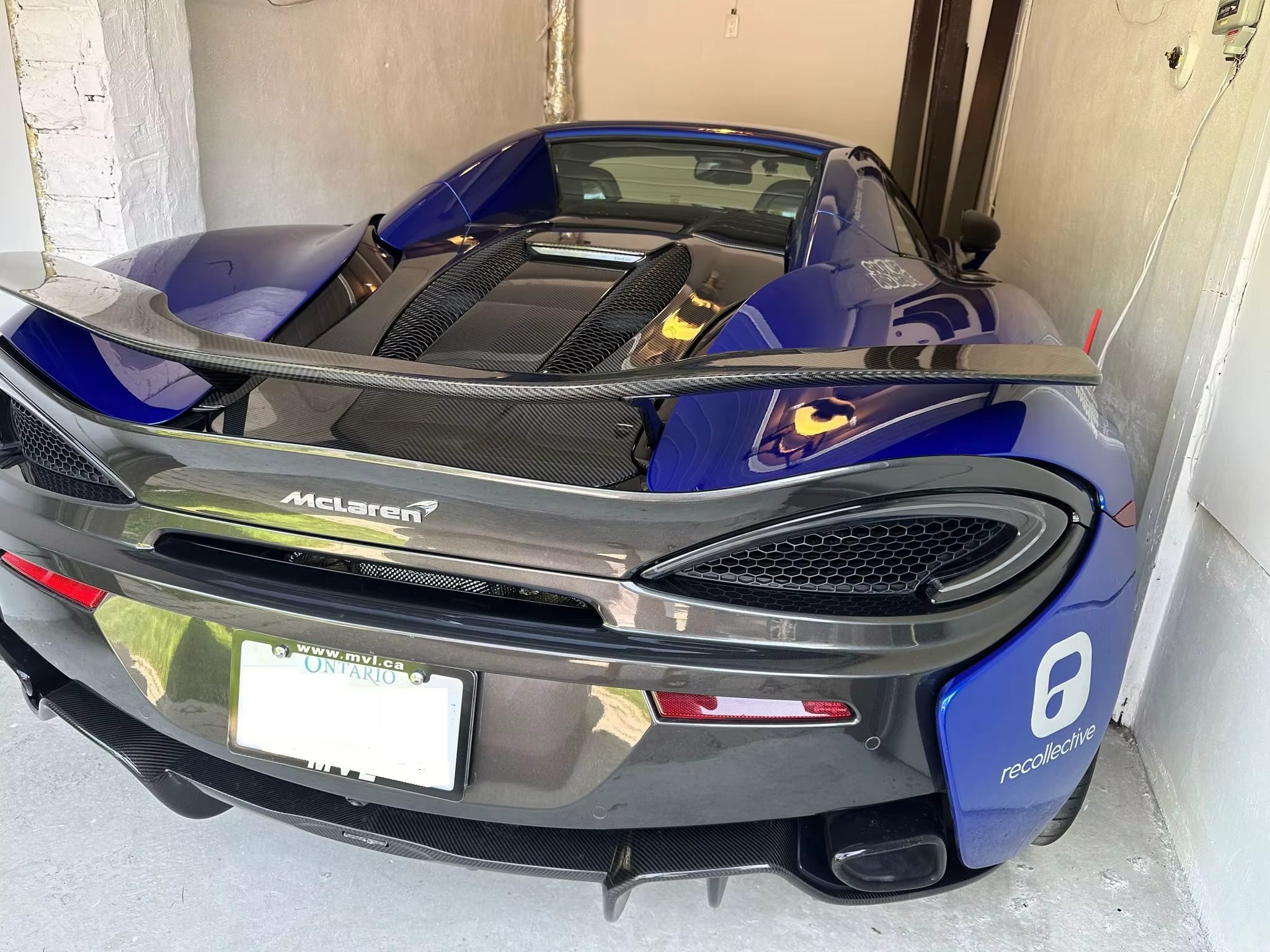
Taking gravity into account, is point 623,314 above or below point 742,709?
above

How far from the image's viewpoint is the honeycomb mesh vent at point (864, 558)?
930 mm

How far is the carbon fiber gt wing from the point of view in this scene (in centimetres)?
79

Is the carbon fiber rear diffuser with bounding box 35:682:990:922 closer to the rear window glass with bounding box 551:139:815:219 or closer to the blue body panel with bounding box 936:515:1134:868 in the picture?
the blue body panel with bounding box 936:515:1134:868

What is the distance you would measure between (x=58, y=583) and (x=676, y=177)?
5.53ft

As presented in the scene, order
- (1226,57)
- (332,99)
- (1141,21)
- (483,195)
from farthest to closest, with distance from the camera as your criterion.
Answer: (332,99)
(1141,21)
(483,195)
(1226,57)

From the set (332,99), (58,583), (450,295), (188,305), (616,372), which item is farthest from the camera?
(332,99)

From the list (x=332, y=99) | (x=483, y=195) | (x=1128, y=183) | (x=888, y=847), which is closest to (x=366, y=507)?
(x=888, y=847)

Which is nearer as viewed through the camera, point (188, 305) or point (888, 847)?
point (888, 847)

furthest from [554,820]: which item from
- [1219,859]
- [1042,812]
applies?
[1219,859]

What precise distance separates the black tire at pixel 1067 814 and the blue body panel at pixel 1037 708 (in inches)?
3.8

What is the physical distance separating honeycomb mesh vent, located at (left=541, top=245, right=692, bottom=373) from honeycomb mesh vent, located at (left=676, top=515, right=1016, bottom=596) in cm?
40

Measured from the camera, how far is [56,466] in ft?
3.73

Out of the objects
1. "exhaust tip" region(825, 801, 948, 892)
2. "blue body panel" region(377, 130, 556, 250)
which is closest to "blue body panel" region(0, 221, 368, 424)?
"blue body panel" region(377, 130, 556, 250)

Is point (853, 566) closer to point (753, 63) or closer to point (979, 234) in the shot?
point (979, 234)
